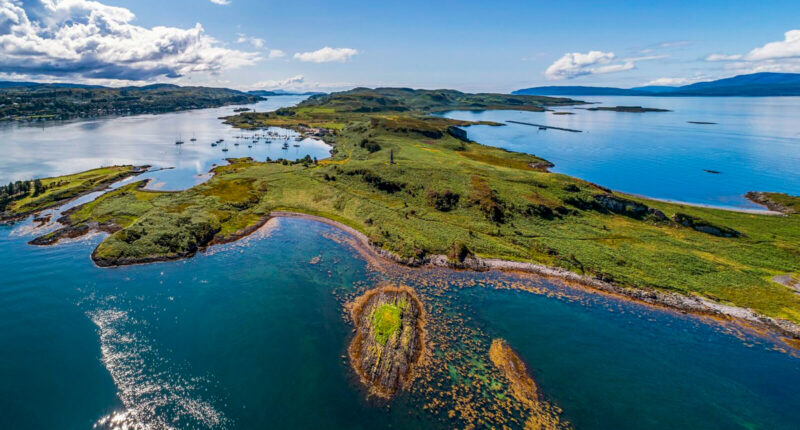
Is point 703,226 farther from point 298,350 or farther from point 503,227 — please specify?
point 298,350

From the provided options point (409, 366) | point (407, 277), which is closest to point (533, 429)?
point (409, 366)

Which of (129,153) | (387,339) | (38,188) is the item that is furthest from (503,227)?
(129,153)

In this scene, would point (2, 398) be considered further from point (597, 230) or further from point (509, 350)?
point (597, 230)

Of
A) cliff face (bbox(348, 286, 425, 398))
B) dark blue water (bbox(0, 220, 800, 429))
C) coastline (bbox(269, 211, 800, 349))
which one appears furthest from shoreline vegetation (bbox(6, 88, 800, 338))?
cliff face (bbox(348, 286, 425, 398))

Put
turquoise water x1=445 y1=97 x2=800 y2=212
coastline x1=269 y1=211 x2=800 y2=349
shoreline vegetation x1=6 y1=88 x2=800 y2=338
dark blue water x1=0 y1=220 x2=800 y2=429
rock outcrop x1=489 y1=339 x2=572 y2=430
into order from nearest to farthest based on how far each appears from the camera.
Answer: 1. rock outcrop x1=489 y1=339 x2=572 y2=430
2. dark blue water x1=0 y1=220 x2=800 y2=429
3. coastline x1=269 y1=211 x2=800 y2=349
4. shoreline vegetation x1=6 y1=88 x2=800 y2=338
5. turquoise water x1=445 y1=97 x2=800 y2=212

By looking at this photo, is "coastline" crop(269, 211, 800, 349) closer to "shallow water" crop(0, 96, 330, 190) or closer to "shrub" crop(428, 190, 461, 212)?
"shrub" crop(428, 190, 461, 212)

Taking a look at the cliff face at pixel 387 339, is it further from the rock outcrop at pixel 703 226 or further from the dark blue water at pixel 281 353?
the rock outcrop at pixel 703 226
